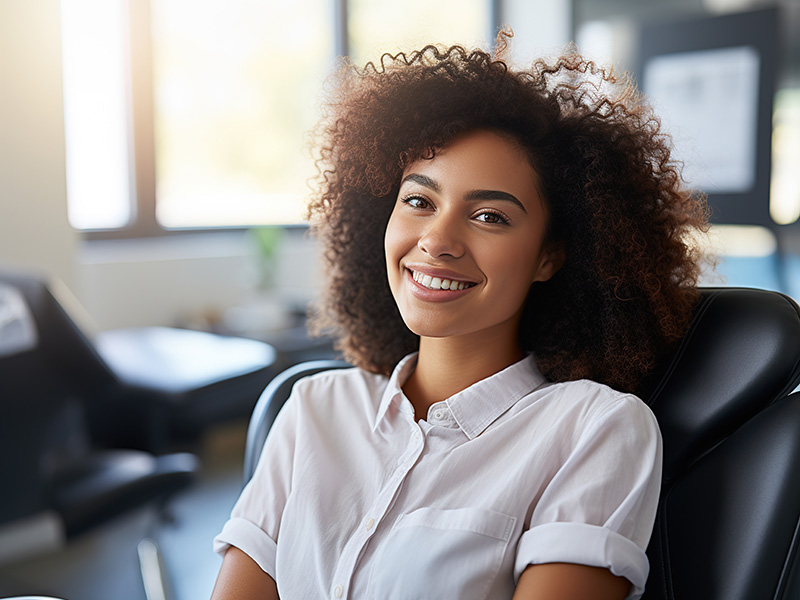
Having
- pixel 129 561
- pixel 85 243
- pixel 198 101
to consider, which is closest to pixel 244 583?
pixel 129 561

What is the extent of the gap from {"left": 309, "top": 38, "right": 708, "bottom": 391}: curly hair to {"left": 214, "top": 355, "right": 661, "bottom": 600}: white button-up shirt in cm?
10

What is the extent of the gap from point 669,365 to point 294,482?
58 centimetres

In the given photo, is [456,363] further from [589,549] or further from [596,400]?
[589,549]

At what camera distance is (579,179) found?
3.82 ft

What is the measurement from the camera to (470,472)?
1.06m

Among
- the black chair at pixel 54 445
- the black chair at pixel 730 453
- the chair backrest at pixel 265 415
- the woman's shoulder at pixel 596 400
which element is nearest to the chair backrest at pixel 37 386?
the black chair at pixel 54 445

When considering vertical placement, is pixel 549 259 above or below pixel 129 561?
above

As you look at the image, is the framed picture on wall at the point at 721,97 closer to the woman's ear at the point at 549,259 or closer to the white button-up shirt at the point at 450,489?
the woman's ear at the point at 549,259

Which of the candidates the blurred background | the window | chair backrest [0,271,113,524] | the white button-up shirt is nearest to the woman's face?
the white button-up shirt

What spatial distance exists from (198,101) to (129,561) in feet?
7.43

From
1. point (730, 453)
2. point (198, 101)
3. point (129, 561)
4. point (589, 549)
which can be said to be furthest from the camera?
point (198, 101)

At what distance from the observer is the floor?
237 centimetres

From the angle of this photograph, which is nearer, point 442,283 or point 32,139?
point 442,283

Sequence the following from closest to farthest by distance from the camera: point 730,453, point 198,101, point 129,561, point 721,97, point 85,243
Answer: point 730,453
point 129,561
point 85,243
point 721,97
point 198,101
